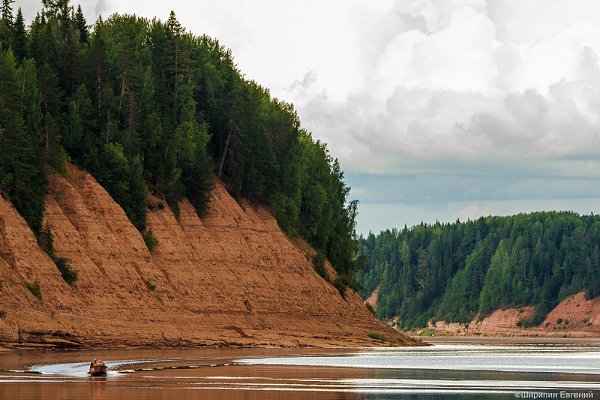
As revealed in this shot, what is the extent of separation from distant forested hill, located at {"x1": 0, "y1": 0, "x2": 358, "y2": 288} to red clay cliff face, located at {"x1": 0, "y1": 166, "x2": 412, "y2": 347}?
3.14 m

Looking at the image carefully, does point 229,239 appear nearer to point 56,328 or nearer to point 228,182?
point 228,182

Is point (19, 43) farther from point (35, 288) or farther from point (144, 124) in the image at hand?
point (35, 288)

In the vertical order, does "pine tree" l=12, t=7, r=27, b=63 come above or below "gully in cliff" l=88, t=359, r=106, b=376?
A: above

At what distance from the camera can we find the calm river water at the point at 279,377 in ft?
215

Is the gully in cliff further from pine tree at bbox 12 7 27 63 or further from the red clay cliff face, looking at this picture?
pine tree at bbox 12 7 27 63

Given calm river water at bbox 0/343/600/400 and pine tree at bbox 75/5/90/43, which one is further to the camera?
pine tree at bbox 75/5/90/43

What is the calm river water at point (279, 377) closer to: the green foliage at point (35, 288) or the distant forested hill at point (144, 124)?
the green foliage at point (35, 288)

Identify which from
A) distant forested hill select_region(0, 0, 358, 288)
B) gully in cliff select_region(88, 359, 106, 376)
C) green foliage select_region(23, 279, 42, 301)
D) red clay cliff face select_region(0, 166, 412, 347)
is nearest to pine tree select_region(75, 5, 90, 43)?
distant forested hill select_region(0, 0, 358, 288)

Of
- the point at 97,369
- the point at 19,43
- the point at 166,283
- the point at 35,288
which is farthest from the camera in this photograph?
the point at 19,43

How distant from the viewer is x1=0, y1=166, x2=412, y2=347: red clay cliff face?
105 m

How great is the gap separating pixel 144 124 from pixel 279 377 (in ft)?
197

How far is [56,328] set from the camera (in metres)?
102

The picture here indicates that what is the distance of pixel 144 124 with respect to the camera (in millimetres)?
133625

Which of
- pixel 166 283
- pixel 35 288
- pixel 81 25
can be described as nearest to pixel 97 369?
pixel 35 288
